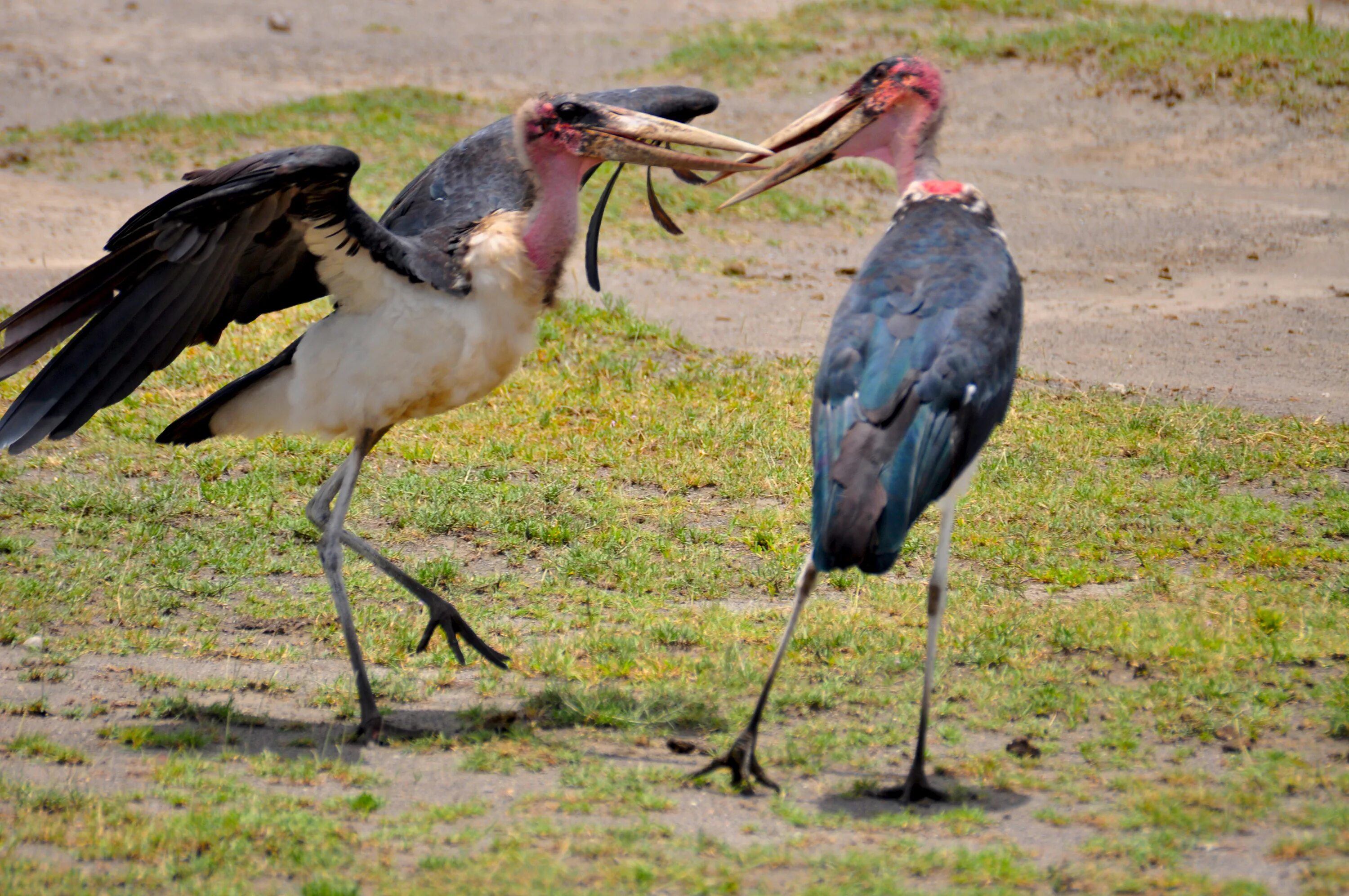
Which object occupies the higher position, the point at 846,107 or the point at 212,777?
the point at 846,107

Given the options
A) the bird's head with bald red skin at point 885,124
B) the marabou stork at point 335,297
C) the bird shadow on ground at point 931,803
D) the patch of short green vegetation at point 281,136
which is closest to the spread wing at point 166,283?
the marabou stork at point 335,297

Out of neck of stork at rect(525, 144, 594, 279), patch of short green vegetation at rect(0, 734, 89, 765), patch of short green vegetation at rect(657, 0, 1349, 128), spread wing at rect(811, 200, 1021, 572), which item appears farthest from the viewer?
patch of short green vegetation at rect(657, 0, 1349, 128)

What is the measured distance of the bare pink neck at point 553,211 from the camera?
3.63m

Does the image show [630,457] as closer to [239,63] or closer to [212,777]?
[212,777]

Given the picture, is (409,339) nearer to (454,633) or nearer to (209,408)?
(209,408)

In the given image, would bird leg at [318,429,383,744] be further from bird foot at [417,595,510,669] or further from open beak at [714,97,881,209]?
open beak at [714,97,881,209]

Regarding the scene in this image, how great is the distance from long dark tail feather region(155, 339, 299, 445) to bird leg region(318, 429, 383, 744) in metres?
0.32

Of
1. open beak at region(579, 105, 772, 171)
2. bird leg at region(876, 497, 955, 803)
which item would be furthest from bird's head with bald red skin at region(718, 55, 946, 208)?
bird leg at region(876, 497, 955, 803)

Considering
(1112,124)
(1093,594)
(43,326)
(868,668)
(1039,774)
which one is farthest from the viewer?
(1112,124)

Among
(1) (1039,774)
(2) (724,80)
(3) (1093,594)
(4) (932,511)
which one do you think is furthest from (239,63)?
(1) (1039,774)

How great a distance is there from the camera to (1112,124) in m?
10.7

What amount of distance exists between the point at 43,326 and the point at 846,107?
2.21 m

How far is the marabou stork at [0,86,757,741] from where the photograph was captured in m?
3.26

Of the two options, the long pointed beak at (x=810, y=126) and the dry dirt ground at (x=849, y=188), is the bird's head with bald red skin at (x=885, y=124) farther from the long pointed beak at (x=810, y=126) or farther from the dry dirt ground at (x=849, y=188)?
the dry dirt ground at (x=849, y=188)
